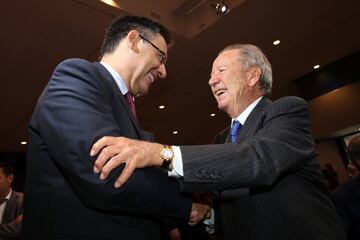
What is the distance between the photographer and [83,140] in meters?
0.96

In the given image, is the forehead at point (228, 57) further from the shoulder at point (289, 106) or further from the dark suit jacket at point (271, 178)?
the shoulder at point (289, 106)

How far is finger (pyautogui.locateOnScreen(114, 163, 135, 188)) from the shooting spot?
95cm

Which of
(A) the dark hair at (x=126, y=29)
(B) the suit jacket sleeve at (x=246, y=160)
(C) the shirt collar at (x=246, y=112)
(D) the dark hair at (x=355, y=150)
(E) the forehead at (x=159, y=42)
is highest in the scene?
(A) the dark hair at (x=126, y=29)

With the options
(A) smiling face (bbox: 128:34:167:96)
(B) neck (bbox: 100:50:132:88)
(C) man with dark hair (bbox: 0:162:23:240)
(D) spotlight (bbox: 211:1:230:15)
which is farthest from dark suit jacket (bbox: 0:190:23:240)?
(D) spotlight (bbox: 211:1:230:15)

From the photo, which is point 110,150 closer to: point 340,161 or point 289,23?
point 289,23

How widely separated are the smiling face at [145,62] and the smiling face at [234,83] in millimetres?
444

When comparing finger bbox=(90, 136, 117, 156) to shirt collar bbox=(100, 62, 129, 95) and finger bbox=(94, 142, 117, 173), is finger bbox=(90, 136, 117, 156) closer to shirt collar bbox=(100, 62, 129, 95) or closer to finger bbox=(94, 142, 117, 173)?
finger bbox=(94, 142, 117, 173)

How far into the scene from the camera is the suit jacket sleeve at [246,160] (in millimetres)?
1117

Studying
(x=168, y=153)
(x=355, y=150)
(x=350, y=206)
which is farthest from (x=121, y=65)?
(x=355, y=150)

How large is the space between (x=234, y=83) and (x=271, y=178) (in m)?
0.96

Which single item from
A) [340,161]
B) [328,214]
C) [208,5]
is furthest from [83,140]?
[340,161]

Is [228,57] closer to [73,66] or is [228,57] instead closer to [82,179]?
[73,66]

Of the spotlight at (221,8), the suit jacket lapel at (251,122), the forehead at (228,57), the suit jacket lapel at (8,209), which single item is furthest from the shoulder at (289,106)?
the spotlight at (221,8)

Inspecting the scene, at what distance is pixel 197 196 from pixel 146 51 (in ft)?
2.46
